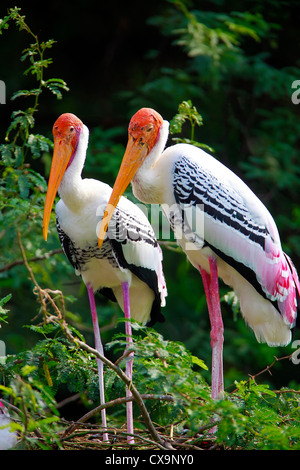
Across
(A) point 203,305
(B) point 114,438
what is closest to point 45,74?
(A) point 203,305

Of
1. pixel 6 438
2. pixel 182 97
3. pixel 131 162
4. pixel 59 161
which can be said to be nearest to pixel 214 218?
pixel 131 162

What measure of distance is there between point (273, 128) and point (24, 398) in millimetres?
5158

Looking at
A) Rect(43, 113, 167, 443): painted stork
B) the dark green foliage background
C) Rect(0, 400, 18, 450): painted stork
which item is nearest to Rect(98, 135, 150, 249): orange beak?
Rect(43, 113, 167, 443): painted stork

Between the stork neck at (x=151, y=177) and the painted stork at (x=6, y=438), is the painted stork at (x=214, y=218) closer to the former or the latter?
the stork neck at (x=151, y=177)

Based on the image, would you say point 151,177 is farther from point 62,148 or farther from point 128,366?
point 128,366

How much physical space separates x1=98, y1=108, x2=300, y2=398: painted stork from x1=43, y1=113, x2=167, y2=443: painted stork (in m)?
0.16

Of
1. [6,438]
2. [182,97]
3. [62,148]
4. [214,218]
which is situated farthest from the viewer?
[182,97]

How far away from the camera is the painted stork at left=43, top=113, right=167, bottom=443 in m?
4.16

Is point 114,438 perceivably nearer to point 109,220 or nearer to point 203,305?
point 109,220

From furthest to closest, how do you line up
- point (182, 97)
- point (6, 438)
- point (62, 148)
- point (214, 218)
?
point (182, 97)
point (62, 148)
point (214, 218)
point (6, 438)

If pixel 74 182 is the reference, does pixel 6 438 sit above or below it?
below

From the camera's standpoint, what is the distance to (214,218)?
407cm

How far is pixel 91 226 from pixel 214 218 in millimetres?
610

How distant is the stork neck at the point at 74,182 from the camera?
4141 mm
